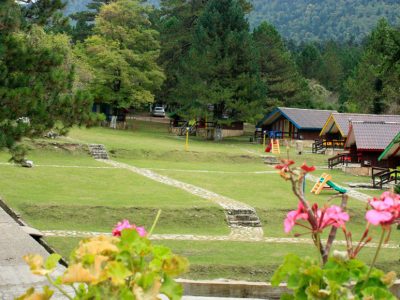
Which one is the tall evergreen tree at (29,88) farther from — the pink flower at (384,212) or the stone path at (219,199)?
the pink flower at (384,212)

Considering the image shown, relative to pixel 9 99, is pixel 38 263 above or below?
below

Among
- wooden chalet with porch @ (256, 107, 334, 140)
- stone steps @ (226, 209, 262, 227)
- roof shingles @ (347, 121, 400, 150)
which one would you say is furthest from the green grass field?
wooden chalet with porch @ (256, 107, 334, 140)

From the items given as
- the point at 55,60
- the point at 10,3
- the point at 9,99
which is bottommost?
the point at 9,99

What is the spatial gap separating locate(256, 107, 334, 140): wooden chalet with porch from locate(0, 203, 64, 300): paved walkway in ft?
124

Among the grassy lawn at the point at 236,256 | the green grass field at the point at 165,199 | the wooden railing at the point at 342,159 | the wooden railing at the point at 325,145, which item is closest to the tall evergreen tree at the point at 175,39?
the wooden railing at the point at 325,145

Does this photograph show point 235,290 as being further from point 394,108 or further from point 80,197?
point 394,108

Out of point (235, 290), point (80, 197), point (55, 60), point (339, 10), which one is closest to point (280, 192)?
point (80, 197)

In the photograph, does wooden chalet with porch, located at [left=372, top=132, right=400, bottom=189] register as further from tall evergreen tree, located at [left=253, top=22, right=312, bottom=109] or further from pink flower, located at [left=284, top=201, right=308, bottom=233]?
pink flower, located at [left=284, top=201, right=308, bottom=233]

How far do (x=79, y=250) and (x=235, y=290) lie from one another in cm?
684

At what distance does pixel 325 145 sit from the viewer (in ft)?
152

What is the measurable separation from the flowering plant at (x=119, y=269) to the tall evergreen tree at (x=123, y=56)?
45.5 m

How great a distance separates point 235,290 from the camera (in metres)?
9.89

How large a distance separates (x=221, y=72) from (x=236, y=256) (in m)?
33.5

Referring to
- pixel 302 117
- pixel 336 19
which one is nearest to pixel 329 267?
pixel 302 117
